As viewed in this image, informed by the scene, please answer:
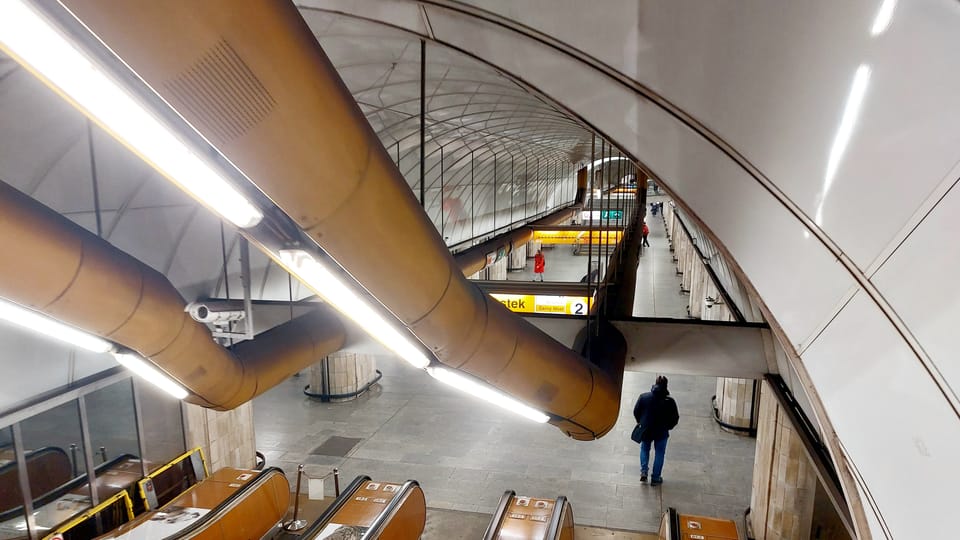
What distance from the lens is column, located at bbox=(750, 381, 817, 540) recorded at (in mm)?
8312

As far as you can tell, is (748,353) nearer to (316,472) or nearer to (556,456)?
(556,456)

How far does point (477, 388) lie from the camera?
4902 millimetres

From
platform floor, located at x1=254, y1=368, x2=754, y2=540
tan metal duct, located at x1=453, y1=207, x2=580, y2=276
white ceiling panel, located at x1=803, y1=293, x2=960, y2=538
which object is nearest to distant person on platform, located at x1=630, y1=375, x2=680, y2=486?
platform floor, located at x1=254, y1=368, x2=754, y2=540

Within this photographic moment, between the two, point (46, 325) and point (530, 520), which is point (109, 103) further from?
point (530, 520)

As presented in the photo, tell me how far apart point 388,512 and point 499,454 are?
5.03 metres

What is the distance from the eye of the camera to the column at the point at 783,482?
831 centimetres

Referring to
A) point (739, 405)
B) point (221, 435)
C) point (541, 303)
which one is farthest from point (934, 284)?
point (739, 405)

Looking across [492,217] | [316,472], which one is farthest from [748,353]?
[492,217]

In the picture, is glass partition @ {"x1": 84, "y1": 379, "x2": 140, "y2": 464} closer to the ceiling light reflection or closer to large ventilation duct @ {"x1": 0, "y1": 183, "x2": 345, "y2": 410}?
large ventilation duct @ {"x1": 0, "y1": 183, "x2": 345, "y2": 410}

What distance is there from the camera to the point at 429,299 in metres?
3.45

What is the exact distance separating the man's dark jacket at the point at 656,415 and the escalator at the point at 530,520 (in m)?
2.99

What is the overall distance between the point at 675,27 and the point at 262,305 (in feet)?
25.5

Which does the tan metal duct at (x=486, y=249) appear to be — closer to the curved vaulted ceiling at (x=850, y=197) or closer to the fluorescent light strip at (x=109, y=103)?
the curved vaulted ceiling at (x=850, y=197)

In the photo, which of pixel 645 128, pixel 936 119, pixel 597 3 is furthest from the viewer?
pixel 645 128
